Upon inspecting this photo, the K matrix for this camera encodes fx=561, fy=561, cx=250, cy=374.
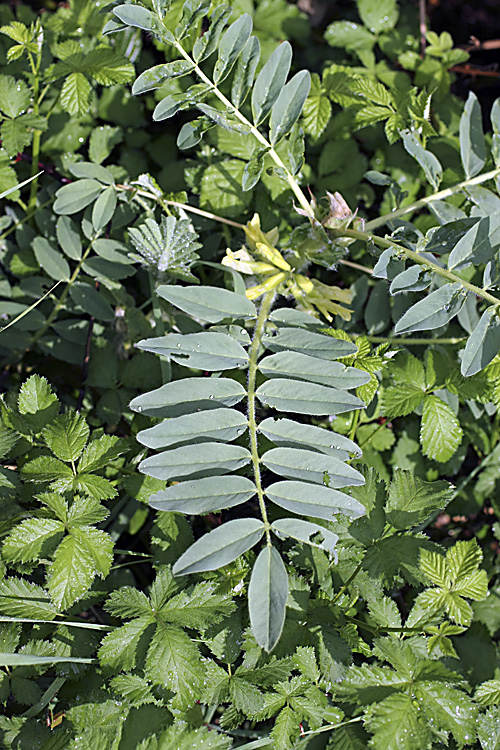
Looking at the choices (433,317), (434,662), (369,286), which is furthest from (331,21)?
(434,662)

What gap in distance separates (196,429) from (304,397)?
0.34 metres

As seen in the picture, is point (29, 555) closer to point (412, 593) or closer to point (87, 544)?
point (87, 544)

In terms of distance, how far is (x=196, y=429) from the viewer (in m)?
1.57

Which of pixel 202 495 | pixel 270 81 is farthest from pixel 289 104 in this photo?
pixel 202 495

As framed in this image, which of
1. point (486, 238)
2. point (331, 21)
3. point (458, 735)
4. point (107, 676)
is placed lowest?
point (458, 735)

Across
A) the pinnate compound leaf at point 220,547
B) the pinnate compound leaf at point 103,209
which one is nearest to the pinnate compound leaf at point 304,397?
the pinnate compound leaf at point 220,547

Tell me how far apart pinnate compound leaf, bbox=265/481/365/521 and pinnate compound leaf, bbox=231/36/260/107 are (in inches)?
52.2

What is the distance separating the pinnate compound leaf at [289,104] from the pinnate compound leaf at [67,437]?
46.3 inches

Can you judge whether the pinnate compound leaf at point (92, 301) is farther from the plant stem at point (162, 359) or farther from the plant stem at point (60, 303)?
the plant stem at point (162, 359)

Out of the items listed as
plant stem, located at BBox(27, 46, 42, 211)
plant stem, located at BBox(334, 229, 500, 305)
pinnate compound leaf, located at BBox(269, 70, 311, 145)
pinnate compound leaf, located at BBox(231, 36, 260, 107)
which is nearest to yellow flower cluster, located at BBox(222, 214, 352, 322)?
plant stem, located at BBox(334, 229, 500, 305)

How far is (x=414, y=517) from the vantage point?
1842 mm

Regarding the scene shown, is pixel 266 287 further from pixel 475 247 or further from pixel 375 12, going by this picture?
pixel 375 12

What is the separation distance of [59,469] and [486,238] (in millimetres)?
1569

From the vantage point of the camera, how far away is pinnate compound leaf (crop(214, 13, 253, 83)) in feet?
6.02
